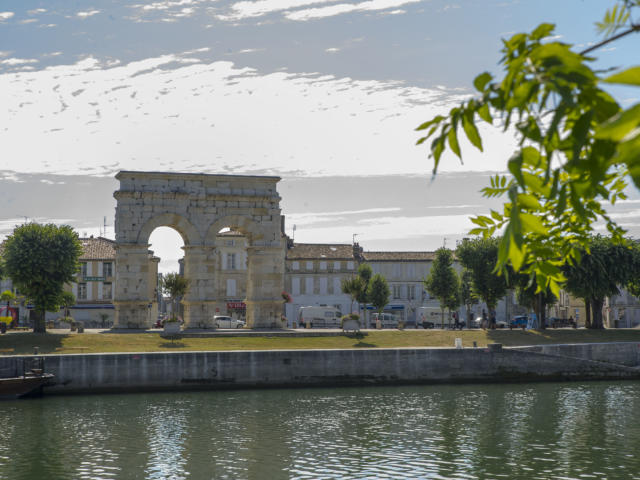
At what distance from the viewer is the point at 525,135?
118 inches

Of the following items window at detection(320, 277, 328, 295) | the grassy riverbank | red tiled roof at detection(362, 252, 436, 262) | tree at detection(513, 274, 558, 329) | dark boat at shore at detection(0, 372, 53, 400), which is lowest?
dark boat at shore at detection(0, 372, 53, 400)

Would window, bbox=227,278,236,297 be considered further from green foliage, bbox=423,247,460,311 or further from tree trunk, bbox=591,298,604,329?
tree trunk, bbox=591,298,604,329

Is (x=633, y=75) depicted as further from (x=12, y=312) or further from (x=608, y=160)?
(x=12, y=312)

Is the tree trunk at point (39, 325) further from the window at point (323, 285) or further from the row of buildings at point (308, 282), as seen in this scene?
the window at point (323, 285)

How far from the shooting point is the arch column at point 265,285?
49969mm

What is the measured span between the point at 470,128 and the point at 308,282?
271 ft

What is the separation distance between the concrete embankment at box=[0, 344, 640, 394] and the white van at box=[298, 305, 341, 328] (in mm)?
30162

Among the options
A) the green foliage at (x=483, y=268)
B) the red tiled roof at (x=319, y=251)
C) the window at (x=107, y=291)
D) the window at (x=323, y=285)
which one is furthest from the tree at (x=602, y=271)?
the window at (x=107, y=291)

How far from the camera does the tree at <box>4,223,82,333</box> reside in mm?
46438

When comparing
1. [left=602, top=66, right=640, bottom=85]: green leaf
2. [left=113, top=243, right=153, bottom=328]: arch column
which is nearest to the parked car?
[left=113, top=243, right=153, bottom=328]: arch column

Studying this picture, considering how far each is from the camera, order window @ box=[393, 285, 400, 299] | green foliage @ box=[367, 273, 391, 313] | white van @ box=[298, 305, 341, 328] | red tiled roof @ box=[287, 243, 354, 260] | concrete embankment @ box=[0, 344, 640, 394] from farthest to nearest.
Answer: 1. window @ box=[393, 285, 400, 299]
2. red tiled roof @ box=[287, 243, 354, 260]
3. green foliage @ box=[367, 273, 391, 313]
4. white van @ box=[298, 305, 341, 328]
5. concrete embankment @ box=[0, 344, 640, 394]

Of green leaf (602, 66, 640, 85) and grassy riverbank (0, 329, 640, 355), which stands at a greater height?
green leaf (602, 66, 640, 85)

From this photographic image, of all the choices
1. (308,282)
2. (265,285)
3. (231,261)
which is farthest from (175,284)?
(308,282)

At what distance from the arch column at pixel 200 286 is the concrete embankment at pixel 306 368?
10.9 metres
